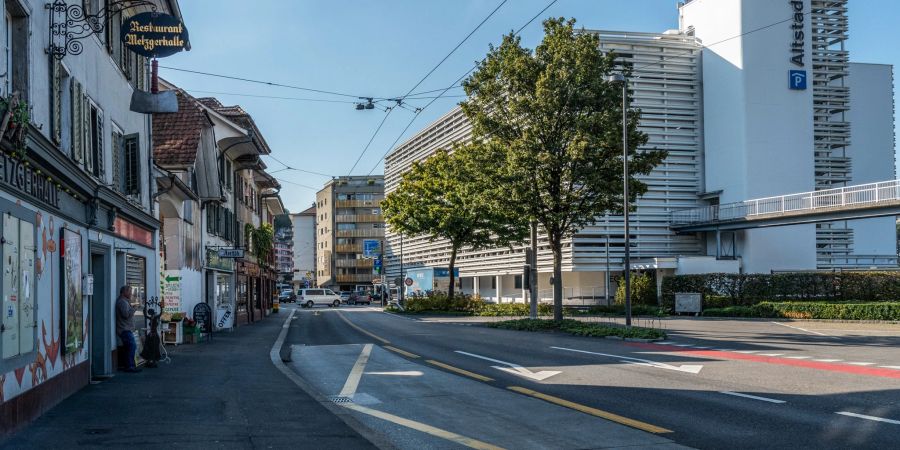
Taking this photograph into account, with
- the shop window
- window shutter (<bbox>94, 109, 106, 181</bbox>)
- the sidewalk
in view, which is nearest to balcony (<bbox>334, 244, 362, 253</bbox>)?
the sidewalk

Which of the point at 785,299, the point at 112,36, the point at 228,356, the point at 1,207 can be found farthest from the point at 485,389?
the point at 785,299

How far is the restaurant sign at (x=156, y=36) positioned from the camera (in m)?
13.8

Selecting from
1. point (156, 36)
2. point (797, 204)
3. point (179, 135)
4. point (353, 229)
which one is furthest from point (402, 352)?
point (353, 229)

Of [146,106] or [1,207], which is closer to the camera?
[1,207]

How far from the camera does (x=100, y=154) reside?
14266mm

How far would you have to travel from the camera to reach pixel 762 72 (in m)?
53.6

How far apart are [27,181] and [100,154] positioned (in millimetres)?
5267

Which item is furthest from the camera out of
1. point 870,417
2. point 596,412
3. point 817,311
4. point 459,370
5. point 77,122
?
point 817,311

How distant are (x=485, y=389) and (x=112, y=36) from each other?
31.9ft

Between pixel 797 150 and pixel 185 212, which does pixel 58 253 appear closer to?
pixel 185 212

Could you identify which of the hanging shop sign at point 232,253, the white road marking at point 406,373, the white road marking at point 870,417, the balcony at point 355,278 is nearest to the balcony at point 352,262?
the balcony at point 355,278

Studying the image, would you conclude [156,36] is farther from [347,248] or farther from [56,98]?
[347,248]

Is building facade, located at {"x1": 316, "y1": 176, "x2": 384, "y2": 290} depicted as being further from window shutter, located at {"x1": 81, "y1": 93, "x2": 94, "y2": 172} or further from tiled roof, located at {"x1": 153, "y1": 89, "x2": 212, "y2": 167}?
window shutter, located at {"x1": 81, "y1": 93, "x2": 94, "y2": 172}

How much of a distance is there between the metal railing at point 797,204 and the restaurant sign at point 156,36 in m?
36.3
